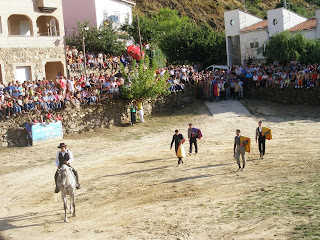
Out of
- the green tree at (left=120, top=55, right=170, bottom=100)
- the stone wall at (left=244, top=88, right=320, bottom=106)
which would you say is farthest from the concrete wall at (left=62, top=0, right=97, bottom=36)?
the stone wall at (left=244, top=88, right=320, bottom=106)

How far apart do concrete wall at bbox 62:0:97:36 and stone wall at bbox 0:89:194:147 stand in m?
12.8

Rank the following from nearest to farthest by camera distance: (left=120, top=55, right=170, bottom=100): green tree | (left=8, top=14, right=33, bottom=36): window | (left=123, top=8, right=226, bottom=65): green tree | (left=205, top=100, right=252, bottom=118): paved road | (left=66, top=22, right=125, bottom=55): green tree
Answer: (left=120, top=55, right=170, bottom=100): green tree < (left=205, top=100, right=252, bottom=118): paved road < (left=8, top=14, right=33, bottom=36): window < (left=66, top=22, right=125, bottom=55): green tree < (left=123, top=8, right=226, bottom=65): green tree

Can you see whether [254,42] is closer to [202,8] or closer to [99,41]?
[99,41]

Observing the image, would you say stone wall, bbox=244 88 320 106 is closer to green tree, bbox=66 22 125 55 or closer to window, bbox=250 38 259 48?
window, bbox=250 38 259 48

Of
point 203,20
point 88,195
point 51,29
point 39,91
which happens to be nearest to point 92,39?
point 51,29

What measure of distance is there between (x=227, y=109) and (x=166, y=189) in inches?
708

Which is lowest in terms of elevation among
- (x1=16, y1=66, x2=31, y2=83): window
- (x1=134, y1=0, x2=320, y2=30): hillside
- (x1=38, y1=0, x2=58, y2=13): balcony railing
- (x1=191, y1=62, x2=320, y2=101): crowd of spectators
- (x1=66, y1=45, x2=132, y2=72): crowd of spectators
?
(x1=191, y1=62, x2=320, y2=101): crowd of spectators

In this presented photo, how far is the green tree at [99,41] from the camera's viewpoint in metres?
39.7

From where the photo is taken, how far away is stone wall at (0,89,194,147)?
1065 inches

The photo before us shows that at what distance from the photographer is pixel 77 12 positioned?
44.1 m

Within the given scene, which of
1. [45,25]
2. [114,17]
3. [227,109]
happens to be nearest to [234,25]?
[114,17]

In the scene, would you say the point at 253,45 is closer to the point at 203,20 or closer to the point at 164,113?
the point at 164,113

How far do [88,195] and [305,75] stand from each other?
22.6 meters

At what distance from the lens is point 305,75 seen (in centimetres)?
3491
